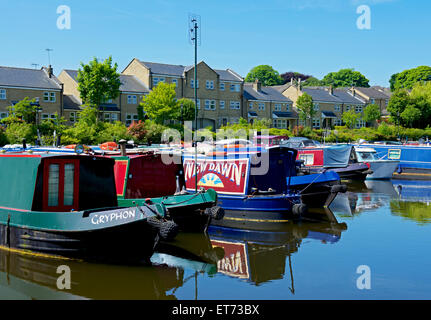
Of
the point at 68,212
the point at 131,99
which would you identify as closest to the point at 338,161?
the point at 68,212

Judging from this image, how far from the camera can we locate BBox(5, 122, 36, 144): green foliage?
33.5 m

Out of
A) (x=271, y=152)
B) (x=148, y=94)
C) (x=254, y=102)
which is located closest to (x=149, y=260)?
(x=271, y=152)

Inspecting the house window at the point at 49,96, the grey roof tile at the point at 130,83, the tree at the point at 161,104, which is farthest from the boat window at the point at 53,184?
the grey roof tile at the point at 130,83

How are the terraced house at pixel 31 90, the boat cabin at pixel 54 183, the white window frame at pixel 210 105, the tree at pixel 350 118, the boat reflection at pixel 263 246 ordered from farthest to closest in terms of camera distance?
the tree at pixel 350 118, the white window frame at pixel 210 105, the terraced house at pixel 31 90, the boat cabin at pixel 54 183, the boat reflection at pixel 263 246

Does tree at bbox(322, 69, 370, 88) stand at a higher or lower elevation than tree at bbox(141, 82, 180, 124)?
higher

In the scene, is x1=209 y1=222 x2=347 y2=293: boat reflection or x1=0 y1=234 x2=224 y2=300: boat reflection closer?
x1=0 y1=234 x2=224 y2=300: boat reflection

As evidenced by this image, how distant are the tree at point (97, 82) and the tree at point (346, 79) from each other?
77.8 meters

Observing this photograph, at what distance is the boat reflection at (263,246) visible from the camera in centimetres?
1145

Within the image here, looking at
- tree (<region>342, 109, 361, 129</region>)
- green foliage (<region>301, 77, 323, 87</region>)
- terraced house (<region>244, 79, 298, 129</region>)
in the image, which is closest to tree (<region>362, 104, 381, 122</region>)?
tree (<region>342, 109, 361, 129</region>)

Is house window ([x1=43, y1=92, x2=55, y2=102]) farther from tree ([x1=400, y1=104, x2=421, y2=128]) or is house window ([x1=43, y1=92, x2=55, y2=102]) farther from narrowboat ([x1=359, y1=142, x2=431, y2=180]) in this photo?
tree ([x1=400, y1=104, x2=421, y2=128])

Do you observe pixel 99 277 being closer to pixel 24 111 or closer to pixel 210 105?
pixel 24 111

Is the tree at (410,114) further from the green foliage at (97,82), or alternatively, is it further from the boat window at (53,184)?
the boat window at (53,184)

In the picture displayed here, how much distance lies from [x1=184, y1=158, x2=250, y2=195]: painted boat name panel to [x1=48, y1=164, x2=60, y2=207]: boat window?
6.68 meters
